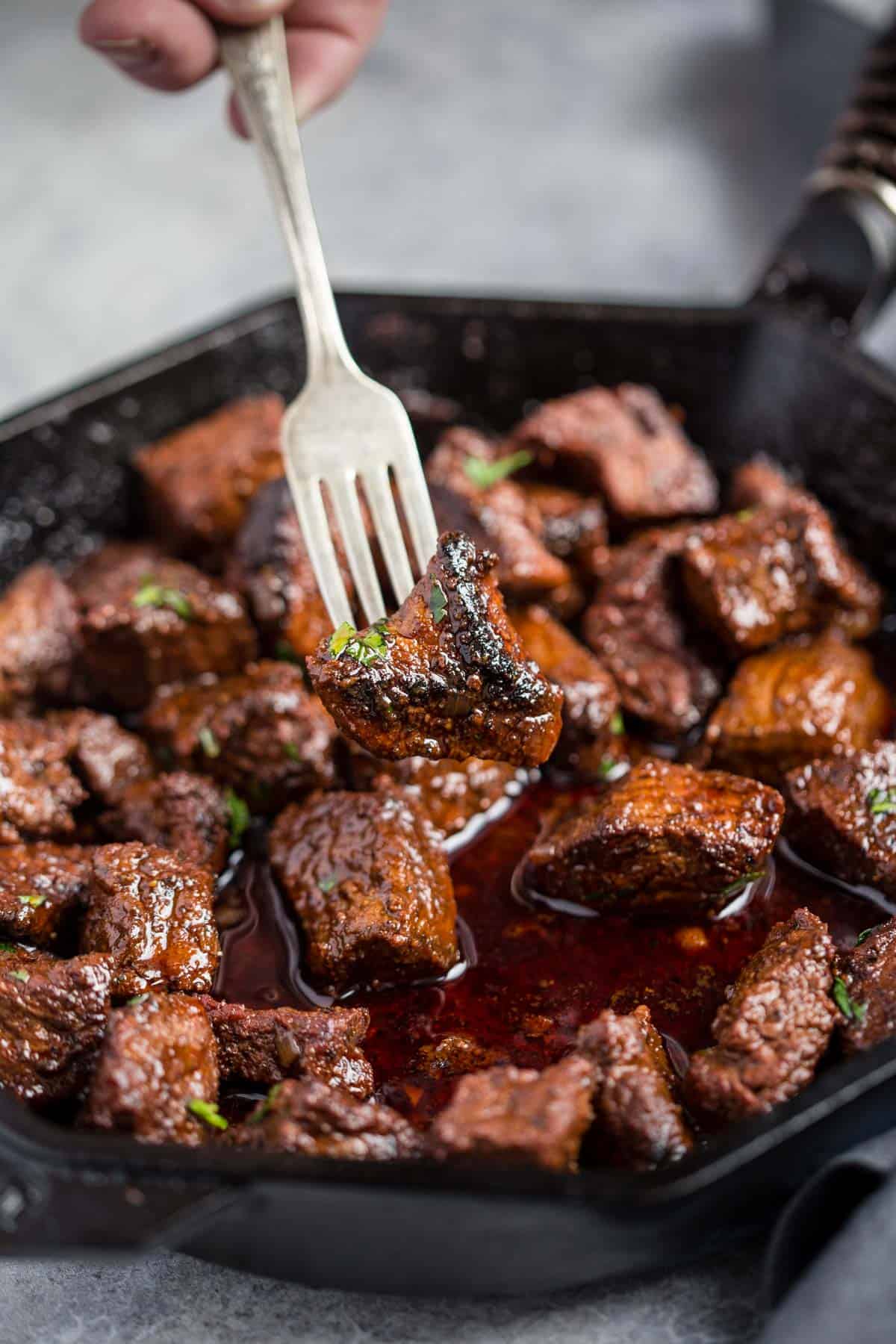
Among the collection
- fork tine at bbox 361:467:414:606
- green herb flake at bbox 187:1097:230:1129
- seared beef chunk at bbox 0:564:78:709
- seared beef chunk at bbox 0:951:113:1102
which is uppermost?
fork tine at bbox 361:467:414:606

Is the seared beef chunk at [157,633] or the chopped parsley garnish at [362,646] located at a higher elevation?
the chopped parsley garnish at [362,646]

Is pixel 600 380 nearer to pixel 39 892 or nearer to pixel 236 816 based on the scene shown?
pixel 236 816

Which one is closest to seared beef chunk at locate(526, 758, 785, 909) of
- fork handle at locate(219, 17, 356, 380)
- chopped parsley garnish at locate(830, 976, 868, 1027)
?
chopped parsley garnish at locate(830, 976, 868, 1027)

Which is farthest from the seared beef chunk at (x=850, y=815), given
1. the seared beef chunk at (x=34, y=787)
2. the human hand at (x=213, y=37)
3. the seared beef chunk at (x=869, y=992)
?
the human hand at (x=213, y=37)

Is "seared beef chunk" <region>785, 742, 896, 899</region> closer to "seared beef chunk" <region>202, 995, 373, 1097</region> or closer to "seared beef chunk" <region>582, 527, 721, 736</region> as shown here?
"seared beef chunk" <region>582, 527, 721, 736</region>

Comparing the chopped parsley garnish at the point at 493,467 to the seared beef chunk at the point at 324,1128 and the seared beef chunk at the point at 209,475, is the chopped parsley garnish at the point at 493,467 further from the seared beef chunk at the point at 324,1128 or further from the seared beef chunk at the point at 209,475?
the seared beef chunk at the point at 324,1128

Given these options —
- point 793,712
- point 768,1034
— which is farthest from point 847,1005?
point 793,712

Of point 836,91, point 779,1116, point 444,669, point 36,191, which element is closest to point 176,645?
point 444,669
